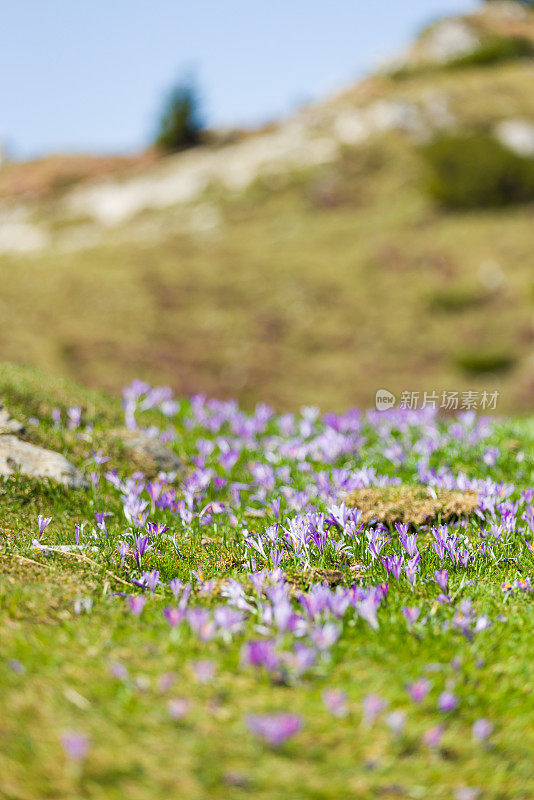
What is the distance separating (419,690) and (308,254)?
3141 centimetres

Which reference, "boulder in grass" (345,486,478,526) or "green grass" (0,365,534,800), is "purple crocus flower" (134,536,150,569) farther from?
"boulder in grass" (345,486,478,526)

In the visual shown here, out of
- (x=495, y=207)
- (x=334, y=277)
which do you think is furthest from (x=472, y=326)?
(x=495, y=207)

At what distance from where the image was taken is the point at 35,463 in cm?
462

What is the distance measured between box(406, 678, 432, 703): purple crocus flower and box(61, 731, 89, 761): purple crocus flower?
1.13m

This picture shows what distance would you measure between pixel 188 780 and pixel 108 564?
65.1 inches

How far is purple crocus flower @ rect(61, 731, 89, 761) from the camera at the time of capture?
6.42ft

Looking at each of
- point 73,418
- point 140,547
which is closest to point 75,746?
point 140,547

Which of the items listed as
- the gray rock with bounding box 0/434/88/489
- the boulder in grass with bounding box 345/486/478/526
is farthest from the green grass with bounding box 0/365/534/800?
the gray rock with bounding box 0/434/88/489

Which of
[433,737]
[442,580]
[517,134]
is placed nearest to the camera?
[433,737]

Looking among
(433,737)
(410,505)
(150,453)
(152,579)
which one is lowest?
(433,737)

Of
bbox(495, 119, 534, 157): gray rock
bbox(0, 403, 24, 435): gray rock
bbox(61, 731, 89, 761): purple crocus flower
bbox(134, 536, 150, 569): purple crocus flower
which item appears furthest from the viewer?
bbox(495, 119, 534, 157): gray rock

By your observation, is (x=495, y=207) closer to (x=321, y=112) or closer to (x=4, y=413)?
(x=321, y=112)

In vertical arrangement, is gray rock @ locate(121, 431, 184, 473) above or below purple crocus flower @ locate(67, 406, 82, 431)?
below

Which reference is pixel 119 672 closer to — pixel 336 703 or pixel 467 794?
pixel 336 703
